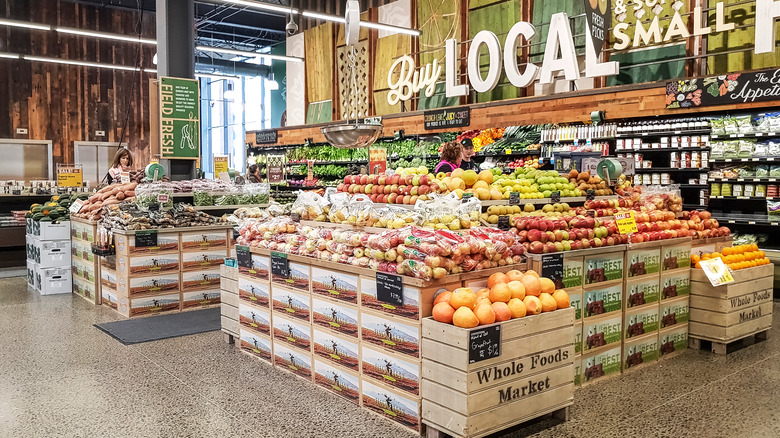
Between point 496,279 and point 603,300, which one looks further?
point 603,300

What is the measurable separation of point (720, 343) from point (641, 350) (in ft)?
2.57

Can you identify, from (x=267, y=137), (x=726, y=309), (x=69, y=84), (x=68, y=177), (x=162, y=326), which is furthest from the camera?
(x=69, y=84)

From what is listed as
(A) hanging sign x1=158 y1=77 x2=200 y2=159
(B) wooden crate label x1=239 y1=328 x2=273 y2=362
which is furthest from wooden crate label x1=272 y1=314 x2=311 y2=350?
(A) hanging sign x1=158 y1=77 x2=200 y2=159

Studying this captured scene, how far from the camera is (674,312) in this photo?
189 inches

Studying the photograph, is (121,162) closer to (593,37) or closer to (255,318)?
(255,318)

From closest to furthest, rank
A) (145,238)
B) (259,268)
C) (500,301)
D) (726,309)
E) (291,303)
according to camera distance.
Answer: (500,301) → (291,303) → (259,268) → (726,309) → (145,238)

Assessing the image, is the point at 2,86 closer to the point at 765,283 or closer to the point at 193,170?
the point at 193,170

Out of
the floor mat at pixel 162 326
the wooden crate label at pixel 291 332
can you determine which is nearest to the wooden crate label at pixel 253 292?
the wooden crate label at pixel 291 332

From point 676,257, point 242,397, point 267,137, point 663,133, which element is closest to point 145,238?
point 242,397

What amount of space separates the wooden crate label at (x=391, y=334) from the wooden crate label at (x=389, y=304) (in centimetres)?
5

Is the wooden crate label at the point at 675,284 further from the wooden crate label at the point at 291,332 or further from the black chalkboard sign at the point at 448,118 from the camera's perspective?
the black chalkboard sign at the point at 448,118

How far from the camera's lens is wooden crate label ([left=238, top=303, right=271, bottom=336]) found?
4.61m

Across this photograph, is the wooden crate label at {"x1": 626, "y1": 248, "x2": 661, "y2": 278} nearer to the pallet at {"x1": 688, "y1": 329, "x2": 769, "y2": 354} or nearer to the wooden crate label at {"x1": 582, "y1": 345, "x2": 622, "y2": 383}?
the wooden crate label at {"x1": 582, "y1": 345, "x2": 622, "y2": 383}

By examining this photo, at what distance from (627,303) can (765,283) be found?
1.66 metres
